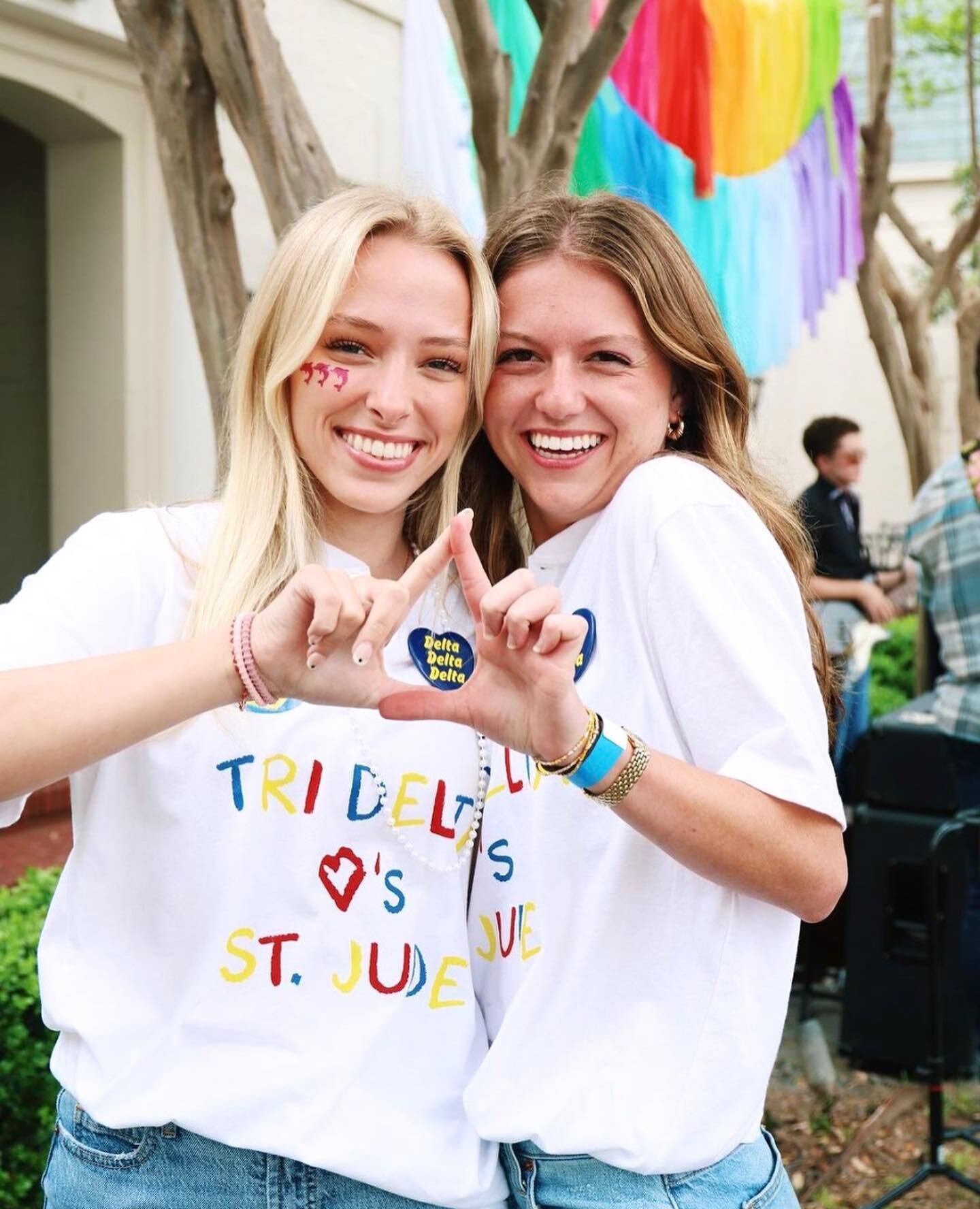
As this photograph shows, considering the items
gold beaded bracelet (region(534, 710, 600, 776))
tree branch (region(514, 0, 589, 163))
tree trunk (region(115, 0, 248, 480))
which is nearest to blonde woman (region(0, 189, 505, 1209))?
gold beaded bracelet (region(534, 710, 600, 776))

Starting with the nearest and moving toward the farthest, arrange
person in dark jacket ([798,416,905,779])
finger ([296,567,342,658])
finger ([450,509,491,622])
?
finger ([296,567,342,658]) < finger ([450,509,491,622]) < person in dark jacket ([798,416,905,779])

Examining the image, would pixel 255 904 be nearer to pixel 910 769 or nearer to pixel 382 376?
pixel 382 376

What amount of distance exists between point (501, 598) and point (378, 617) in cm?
13

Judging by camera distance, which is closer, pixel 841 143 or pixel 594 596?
pixel 594 596

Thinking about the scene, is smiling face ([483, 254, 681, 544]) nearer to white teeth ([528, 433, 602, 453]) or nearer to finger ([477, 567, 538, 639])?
white teeth ([528, 433, 602, 453])

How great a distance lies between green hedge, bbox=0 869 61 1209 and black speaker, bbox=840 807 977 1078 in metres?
2.80

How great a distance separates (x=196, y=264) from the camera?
3332 millimetres

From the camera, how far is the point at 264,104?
10.2 feet

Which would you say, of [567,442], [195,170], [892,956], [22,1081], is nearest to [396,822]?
[567,442]

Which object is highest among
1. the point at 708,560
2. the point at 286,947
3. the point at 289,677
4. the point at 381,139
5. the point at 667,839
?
the point at 381,139

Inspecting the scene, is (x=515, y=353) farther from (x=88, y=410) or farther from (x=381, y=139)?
(x=381, y=139)

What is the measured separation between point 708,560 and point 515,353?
0.53m

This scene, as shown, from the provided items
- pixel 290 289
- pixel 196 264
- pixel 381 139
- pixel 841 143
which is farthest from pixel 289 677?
pixel 841 143

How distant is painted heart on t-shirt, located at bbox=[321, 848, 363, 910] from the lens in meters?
1.64
